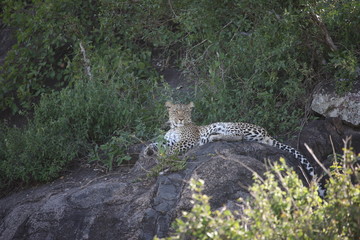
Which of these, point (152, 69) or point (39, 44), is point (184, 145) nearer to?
point (152, 69)

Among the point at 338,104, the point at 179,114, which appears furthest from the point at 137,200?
the point at 338,104

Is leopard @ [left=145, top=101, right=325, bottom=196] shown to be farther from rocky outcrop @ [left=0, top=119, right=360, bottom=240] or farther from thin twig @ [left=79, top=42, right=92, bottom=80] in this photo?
thin twig @ [left=79, top=42, right=92, bottom=80]

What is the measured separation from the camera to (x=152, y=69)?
14.3m

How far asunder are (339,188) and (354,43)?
6.41m

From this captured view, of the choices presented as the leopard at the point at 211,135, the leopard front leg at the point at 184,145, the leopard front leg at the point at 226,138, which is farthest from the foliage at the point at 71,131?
Result: the leopard front leg at the point at 226,138

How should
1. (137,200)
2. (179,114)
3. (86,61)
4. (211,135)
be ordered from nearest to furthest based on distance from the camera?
(137,200)
(211,135)
(179,114)
(86,61)

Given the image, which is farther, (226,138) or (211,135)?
(211,135)

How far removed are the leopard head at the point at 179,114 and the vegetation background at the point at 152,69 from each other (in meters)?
0.38

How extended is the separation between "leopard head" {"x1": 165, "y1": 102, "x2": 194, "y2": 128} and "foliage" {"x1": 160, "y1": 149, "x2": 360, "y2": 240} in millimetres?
5245

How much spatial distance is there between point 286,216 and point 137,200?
3217 millimetres

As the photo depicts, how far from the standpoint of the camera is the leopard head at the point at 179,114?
35.7ft

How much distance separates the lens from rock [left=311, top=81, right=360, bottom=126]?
35.8 feet

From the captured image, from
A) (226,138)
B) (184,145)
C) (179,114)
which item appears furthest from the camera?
(179,114)

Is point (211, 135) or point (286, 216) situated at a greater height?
point (286, 216)
